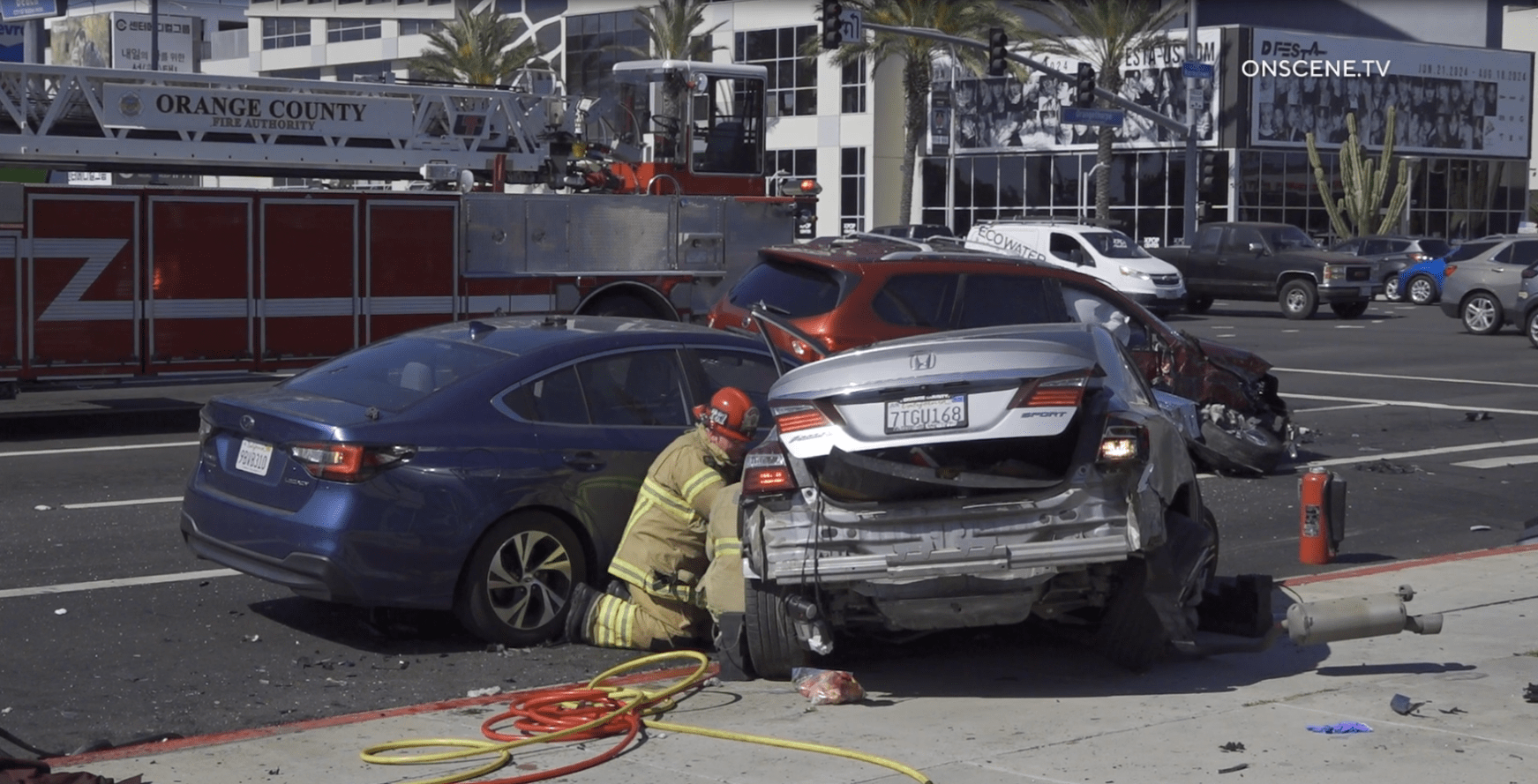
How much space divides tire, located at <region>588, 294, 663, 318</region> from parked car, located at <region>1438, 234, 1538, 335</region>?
16396mm

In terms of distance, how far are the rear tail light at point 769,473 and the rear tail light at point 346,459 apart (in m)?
1.65

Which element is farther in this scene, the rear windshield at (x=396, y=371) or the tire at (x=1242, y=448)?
the tire at (x=1242, y=448)

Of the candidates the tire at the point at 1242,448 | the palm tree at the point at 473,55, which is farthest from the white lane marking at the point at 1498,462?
the palm tree at the point at 473,55

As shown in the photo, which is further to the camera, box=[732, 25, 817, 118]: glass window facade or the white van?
box=[732, 25, 817, 118]: glass window facade

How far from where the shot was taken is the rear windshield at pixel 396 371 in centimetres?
791

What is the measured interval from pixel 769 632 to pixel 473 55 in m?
54.2

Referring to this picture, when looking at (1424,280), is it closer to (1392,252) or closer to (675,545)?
(1392,252)

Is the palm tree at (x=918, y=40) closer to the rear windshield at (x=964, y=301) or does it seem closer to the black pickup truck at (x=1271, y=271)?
the black pickup truck at (x=1271, y=271)

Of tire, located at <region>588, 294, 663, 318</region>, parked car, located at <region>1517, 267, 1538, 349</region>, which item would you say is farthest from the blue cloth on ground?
parked car, located at <region>1517, 267, 1538, 349</region>

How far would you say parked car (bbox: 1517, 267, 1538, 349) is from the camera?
26.8m

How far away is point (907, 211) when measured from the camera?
2109 inches

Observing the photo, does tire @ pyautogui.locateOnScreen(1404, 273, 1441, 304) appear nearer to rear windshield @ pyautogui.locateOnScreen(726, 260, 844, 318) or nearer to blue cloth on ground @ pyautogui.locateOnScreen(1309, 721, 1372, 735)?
rear windshield @ pyautogui.locateOnScreen(726, 260, 844, 318)

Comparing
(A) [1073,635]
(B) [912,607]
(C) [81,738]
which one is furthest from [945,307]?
(C) [81,738]

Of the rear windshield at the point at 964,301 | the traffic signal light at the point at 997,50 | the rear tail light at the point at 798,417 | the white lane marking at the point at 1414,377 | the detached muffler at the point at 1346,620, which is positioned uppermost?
the traffic signal light at the point at 997,50
